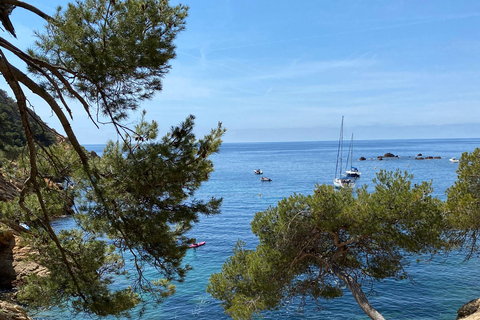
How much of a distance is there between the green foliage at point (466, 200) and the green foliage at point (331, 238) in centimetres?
88

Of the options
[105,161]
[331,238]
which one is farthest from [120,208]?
[331,238]

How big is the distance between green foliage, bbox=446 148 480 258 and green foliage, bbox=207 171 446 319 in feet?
2.88

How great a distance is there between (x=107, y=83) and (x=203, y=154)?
1.67 metres

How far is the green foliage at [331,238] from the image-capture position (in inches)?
331

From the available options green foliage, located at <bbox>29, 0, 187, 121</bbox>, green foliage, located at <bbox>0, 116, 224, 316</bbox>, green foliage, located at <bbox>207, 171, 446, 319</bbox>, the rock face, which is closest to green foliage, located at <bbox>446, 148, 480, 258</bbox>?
green foliage, located at <bbox>207, 171, 446, 319</bbox>

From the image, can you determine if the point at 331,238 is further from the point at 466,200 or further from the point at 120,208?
the point at 120,208

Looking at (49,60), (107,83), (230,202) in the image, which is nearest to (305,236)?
(107,83)

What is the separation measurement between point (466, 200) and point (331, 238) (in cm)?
370

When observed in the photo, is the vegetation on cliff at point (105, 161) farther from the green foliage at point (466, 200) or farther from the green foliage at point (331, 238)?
the green foliage at point (466, 200)

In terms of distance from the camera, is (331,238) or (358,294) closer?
(358,294)

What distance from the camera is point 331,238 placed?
31.3 ft

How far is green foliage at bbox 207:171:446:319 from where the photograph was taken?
8.41 meters

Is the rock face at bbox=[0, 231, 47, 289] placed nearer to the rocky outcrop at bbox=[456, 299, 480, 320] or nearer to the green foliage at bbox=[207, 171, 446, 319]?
the green foliage at bbox=[207, 171, 446, 319]

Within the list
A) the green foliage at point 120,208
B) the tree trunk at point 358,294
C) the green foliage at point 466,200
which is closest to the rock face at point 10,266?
the green foliage at point 120,208
